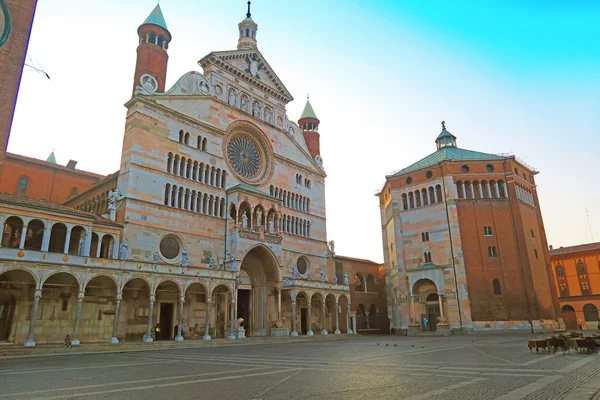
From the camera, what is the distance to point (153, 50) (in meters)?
33.8

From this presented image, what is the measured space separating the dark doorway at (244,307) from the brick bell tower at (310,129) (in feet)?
64.3

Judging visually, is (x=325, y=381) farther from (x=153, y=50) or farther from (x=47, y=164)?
(x=47, y=164)

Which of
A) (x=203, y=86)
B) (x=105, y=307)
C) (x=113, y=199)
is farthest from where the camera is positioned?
(x=203, y=86)

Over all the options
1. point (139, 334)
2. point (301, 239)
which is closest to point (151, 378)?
point (139, 334)

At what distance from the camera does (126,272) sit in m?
24.4

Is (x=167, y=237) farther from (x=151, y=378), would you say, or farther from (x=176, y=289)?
(x=151, y=378)

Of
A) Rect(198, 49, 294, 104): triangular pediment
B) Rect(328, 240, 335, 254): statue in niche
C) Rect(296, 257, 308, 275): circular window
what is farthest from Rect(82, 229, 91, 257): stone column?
Rect(328, 240, 335, 254): statue in niche

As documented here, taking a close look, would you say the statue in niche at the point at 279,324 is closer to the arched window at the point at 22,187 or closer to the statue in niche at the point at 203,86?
the statue in niche at the point at 203,86

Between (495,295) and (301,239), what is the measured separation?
63.9 feet

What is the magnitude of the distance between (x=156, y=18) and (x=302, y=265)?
2629 cm

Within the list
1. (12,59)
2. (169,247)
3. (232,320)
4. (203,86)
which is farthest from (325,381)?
(203,86)

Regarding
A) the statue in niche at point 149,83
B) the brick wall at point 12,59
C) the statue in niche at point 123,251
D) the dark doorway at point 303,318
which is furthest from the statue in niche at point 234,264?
the brick wall at point 12,59

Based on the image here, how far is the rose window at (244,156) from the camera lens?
120 ft

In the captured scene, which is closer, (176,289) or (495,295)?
(176,289)
